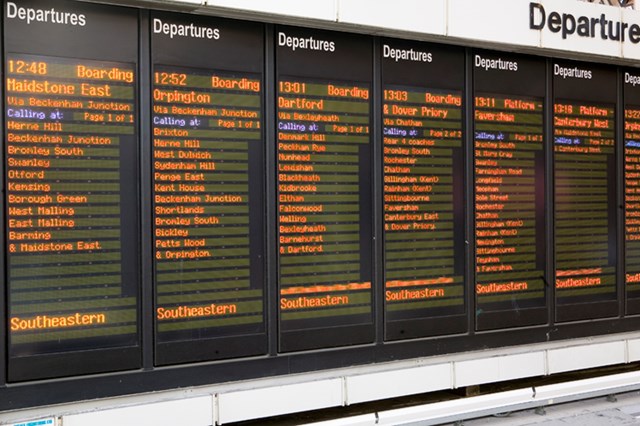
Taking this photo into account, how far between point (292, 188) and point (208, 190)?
0.62m

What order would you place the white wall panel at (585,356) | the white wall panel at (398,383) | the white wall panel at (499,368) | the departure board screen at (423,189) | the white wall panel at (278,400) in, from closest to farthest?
the white wall panel at (278,400), the white wall panel at (398,383), the departure board screen at (423,189), the white wall panel at (499,368), the white wall panel at (585,356)

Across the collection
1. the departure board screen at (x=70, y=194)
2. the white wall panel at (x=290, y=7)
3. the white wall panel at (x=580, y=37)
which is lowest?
the departure board screen at (x=70, y=194)

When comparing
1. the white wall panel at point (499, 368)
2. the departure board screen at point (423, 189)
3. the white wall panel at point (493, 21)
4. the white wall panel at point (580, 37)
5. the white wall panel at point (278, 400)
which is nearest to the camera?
the white wall panel at point (278, 400)

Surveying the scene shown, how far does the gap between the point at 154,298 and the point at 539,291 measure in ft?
11.0

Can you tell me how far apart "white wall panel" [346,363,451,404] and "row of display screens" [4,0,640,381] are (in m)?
0.30

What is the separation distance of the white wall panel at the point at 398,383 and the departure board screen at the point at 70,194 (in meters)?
1.73

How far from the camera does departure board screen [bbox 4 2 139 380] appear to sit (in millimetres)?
4469

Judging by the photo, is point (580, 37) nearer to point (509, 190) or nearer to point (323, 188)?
point (509, 190)

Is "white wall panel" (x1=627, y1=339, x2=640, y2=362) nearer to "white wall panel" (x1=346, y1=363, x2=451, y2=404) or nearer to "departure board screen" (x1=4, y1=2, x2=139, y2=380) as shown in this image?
"white wall panel" (x1=346, y1=363, x2=451, y2=404)

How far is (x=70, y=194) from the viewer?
4629 millimetres

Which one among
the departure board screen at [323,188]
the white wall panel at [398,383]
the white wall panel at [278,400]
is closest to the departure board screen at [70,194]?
the white wall panel at [278,400]

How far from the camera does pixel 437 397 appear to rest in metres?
6.42

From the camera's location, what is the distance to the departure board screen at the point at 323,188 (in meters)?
5.37

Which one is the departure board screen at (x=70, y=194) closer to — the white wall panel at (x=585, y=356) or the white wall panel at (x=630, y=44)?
the white wall panel at (x=585, y=356)
